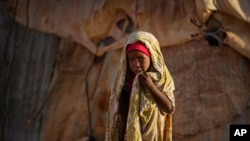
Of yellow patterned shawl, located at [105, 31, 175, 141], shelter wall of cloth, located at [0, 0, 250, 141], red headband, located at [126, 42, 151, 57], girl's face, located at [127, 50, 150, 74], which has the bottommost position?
yellow patterned shawl, located at [105, 31, 175, 141]

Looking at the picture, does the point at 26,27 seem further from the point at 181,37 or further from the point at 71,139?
the point at 181,37

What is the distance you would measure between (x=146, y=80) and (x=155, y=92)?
0.22 feet

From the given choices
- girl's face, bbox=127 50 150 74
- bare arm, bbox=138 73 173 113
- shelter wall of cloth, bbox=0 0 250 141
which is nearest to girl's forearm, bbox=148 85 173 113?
bare arm, bbox=138 73 173 113

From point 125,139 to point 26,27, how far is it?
12.2 ft

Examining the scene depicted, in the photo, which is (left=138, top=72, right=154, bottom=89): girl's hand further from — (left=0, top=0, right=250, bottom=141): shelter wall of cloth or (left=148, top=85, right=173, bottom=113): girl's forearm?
(left=0, top=0, right=250, bottom=141): shelter wall of cloth

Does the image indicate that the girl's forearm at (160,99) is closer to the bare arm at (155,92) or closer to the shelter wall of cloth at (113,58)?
the bare arm at (155,92)

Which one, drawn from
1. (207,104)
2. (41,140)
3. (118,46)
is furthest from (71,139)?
(207,104)

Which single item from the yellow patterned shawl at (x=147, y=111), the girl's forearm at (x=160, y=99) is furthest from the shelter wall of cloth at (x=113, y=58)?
the girl's forearm at (x=160, y=99)

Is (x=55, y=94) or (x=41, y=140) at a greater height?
(x=55, y=94)

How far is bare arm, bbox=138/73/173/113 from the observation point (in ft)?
9.63

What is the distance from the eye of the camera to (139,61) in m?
3.00

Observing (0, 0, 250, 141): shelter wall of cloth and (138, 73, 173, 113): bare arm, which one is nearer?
(138, 73, 173, 113): bare arm

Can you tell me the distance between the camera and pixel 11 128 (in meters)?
6.41

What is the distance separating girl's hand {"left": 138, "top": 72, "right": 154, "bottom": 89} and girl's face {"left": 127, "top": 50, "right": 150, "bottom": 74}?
0.05m
